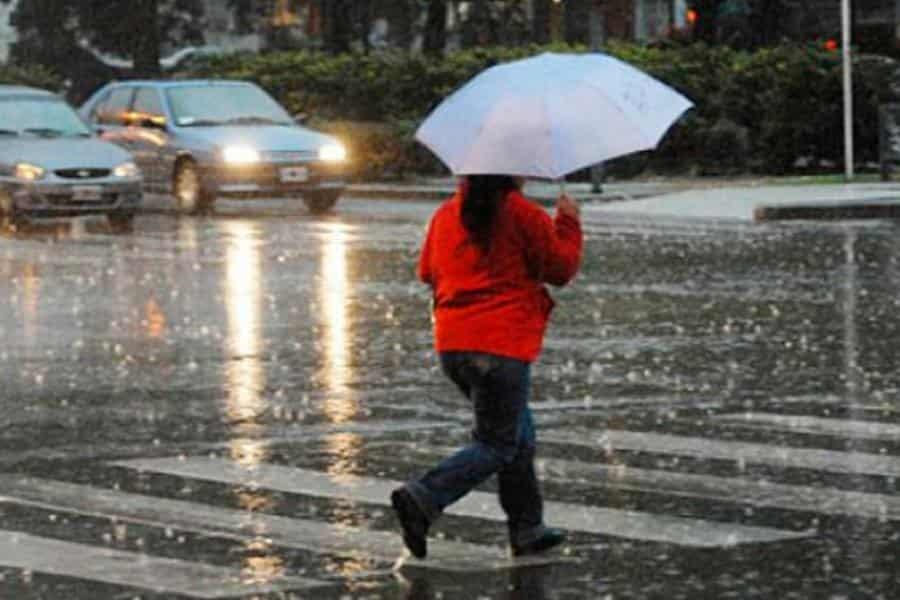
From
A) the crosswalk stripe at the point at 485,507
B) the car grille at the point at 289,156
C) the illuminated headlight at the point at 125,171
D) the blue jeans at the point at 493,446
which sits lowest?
the car grille at the point at 289,156

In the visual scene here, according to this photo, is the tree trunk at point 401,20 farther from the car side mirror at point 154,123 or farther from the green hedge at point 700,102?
the car side mirror at point 154,123

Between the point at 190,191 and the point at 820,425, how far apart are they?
20.4 metres

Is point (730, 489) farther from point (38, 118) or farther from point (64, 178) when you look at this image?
point (38, 118)

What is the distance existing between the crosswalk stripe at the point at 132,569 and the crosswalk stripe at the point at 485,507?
54.5 inches

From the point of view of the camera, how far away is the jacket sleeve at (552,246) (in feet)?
29.6

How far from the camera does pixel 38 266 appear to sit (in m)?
23.9

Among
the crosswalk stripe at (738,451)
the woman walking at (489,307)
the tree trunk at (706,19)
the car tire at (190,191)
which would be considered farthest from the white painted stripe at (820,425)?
the tree trunk at (706,19)

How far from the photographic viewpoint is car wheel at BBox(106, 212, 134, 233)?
2973 centimetres

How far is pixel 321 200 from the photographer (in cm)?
3238

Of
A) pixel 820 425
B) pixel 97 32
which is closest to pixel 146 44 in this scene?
pixel 97 32

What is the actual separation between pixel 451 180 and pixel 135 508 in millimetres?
28130

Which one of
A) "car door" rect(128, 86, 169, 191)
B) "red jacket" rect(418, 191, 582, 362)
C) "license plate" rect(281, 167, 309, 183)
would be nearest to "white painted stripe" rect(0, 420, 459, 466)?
"red jacket" rect(418, 191, 582, 362)

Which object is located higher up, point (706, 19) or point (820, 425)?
point (706, 19)

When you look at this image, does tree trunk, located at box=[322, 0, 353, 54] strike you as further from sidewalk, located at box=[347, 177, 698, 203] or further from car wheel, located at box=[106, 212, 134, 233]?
car wheel, located at box=[106, 212, 134, 233]
